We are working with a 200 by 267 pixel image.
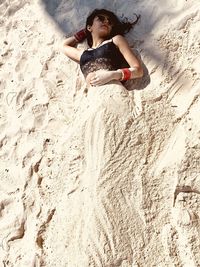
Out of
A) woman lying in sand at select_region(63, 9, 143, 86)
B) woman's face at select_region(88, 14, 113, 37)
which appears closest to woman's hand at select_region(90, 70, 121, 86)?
woman lying in sand at select_region(63, 9, 143, 86)

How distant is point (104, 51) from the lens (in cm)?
238

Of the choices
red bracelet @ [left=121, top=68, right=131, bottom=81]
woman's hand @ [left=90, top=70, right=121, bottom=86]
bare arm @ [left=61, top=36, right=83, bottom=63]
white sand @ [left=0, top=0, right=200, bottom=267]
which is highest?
bare arm @ [left=61, top=36, right=83, bottom=63]

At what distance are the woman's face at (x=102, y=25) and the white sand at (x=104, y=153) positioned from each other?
0.37ft

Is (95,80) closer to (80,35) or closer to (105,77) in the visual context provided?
(105,77)

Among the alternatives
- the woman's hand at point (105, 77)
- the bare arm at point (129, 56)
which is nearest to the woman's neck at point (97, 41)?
the bare arm at point (129, 56)

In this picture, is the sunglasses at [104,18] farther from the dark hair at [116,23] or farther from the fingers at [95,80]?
the fingers at [95,80]

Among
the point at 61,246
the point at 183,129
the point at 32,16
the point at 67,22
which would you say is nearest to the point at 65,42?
the point at 67,22

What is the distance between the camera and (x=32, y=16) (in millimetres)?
2861

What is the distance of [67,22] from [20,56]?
1.02ft

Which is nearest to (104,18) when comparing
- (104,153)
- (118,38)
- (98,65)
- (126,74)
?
(118,38)

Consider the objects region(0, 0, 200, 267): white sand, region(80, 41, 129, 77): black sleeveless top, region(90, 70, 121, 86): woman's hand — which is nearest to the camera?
region(0, 0, 200, 267): white sand

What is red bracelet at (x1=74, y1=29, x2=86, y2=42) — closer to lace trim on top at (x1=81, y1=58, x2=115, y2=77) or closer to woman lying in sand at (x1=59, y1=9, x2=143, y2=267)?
woman lying in sand at (x1=59, y1=9, x2=143, y2=267)

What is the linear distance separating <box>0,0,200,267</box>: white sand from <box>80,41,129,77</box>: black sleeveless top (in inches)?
3.9

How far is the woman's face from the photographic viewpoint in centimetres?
247
